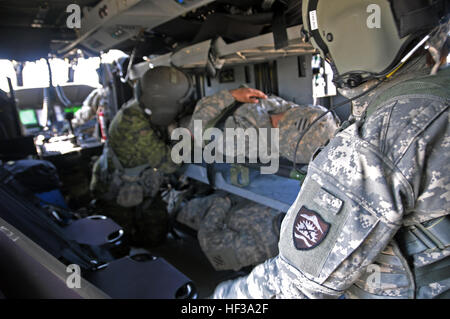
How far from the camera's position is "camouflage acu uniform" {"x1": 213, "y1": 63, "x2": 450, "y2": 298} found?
0.77 meters

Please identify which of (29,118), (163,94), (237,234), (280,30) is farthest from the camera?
(29,118)

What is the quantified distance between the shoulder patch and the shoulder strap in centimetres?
33

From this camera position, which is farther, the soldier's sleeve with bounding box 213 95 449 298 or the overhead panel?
the overhead panel

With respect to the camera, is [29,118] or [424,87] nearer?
[424,87]

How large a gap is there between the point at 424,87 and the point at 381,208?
32cm

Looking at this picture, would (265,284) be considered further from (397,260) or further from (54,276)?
(54,276)

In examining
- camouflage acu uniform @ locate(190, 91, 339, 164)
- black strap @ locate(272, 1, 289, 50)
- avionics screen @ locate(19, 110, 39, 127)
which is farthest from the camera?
avionics screen @ locate(19, 110, 39, 127)

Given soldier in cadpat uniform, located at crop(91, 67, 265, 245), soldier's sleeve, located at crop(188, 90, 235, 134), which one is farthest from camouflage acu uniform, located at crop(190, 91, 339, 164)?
soldier in cadpat uniform, located at crop(91, 67, 265, 245)

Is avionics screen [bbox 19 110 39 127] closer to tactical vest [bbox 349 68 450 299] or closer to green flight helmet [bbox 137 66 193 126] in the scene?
green flight helmet [bbox 137 66 193 126]

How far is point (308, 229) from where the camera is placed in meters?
0.86

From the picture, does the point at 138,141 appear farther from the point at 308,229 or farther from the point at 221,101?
the point at 308,229

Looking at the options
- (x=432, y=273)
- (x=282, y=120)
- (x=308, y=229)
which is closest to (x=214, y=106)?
(x=282, y=120)

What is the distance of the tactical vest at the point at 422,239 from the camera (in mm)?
810

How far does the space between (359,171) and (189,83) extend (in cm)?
271
